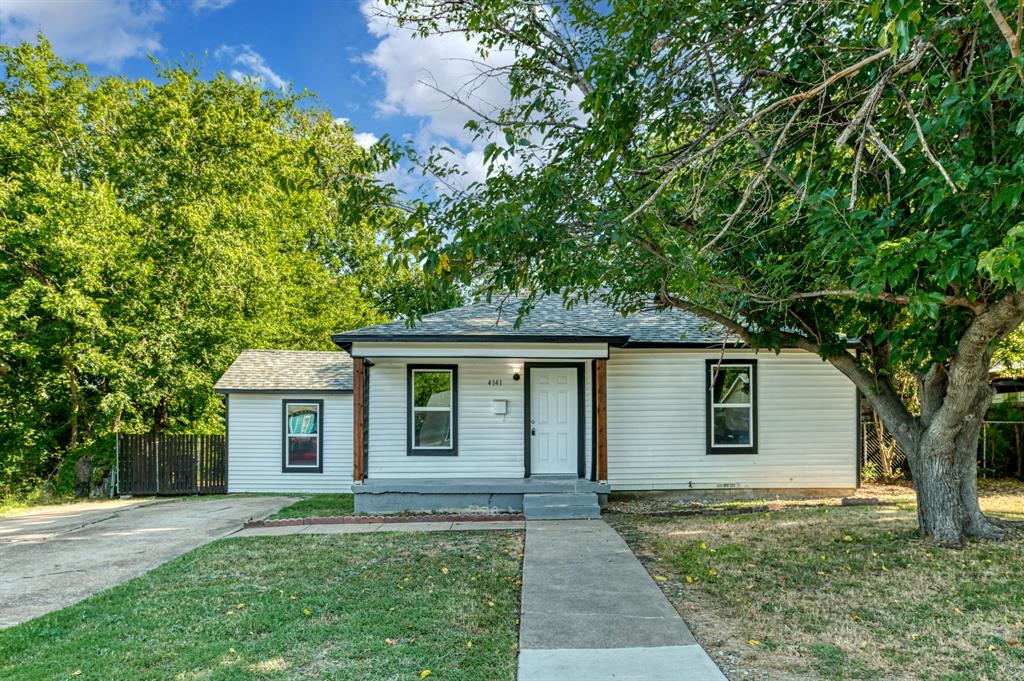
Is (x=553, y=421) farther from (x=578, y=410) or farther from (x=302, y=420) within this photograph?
(x=302, y=420)

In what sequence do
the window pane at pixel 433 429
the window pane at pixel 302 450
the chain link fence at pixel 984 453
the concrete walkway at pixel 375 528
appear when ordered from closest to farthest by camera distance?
1. the concrete walkway at pixel 375 528
2. the window pane at pixel 433 429
3. the chain link fence at pixel 984 453
4. the window pane at pixel 302 450

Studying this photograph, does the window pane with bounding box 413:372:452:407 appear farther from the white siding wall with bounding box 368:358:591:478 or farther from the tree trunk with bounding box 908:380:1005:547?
the tree trunk with bounding box 908:380:1005:547

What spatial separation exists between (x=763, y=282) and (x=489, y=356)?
16.2 ft

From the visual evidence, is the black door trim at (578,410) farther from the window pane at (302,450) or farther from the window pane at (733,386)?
the window pane at (302,450)

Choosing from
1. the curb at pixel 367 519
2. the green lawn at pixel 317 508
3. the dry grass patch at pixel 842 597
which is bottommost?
the green lawn at pixel 317 508

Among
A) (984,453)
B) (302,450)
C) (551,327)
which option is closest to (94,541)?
(302,450)

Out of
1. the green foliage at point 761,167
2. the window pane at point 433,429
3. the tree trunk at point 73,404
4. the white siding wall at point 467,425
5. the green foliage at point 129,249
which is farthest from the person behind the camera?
the tree trunk at point 73,404

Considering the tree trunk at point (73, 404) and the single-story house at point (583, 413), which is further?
the tree trunk at point (73, 404)

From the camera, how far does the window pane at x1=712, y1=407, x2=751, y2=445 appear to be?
11430 millimetres

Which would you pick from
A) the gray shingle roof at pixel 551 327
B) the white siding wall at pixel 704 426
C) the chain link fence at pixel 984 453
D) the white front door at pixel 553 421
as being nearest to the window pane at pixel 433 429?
the white front door at pixel 553 421

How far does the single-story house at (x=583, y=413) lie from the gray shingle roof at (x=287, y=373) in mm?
3170

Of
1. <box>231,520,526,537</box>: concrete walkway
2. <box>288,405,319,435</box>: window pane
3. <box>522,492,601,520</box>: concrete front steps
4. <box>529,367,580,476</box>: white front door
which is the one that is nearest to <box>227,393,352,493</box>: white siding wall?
<box>288,405,319,435</box>: window pane

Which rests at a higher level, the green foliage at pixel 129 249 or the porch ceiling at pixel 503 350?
the green foliage at pixel 129 249

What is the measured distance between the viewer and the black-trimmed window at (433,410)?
428 inches
